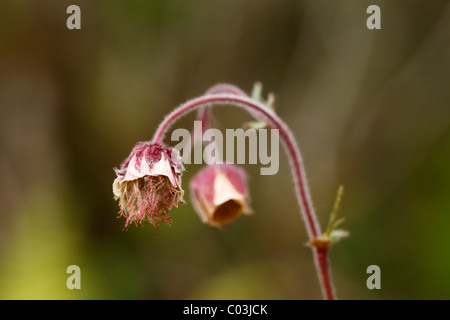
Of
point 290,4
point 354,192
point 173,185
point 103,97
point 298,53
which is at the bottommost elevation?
point 173,185

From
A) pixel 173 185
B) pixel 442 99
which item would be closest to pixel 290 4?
pixel 442 99

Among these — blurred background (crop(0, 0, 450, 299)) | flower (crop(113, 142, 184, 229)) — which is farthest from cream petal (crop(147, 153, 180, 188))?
blurred background (crop(0, 0, 450, 299))

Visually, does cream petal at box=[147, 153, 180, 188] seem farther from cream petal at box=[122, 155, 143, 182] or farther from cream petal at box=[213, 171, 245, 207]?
cream petal at box=[213, 171, 245, 207]

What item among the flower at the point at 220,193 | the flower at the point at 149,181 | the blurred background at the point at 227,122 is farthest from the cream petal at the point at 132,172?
the blurred background at the point at 227,122

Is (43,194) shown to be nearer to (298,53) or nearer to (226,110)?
(226,110)

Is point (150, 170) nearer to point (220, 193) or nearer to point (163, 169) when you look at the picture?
point (163, 169)

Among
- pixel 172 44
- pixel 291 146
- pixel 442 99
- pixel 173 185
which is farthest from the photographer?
pixel 172 44
